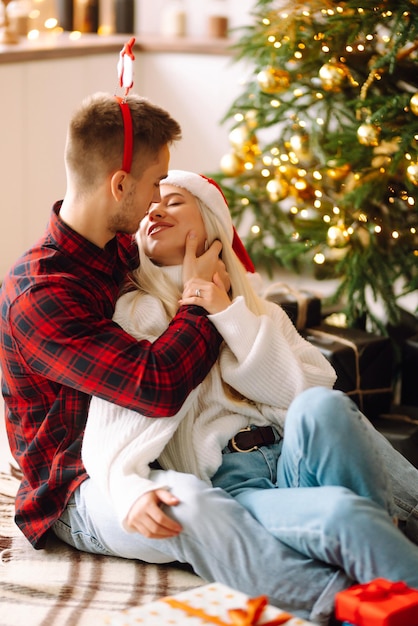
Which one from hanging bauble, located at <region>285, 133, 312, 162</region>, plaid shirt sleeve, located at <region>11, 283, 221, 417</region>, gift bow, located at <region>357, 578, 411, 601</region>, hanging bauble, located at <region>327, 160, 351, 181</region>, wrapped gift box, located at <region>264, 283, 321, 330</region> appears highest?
hanging bauble, located at <region>285, 133, 312, 162</region>

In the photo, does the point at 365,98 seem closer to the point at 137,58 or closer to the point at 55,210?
the point at 55,210

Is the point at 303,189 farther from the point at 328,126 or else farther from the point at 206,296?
the point at 206,296

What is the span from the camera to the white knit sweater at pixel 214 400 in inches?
64.6

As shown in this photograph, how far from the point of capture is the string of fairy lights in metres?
2.54

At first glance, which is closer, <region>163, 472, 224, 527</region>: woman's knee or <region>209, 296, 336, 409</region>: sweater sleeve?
<region>163, 472, 224, 527</region>: woman's knee

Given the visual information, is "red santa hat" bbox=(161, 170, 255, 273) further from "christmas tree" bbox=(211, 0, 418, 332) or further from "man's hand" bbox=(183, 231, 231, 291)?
"christmas tree" bbox=(211, 0, 418, 332)

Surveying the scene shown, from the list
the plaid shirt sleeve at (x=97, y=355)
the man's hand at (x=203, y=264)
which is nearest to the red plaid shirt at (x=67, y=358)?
the plaid shirt sleeve at (x=97, y=355)

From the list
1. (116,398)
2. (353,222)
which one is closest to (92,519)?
(116,398)

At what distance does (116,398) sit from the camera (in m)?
1.60

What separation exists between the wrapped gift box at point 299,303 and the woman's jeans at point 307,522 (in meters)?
0.95

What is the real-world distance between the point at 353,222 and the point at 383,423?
0.58 m

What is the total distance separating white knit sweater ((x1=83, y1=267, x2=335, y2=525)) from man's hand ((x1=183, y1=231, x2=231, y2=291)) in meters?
0.09

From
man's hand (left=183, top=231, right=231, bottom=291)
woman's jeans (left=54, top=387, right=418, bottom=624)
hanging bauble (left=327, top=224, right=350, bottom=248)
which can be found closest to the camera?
woman's jeans (left=54, top=387, right=418, bottom=624)

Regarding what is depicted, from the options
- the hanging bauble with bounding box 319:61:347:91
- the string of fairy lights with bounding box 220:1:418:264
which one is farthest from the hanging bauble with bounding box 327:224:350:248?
the hanging bauble with bounding box 319:61:347:91
